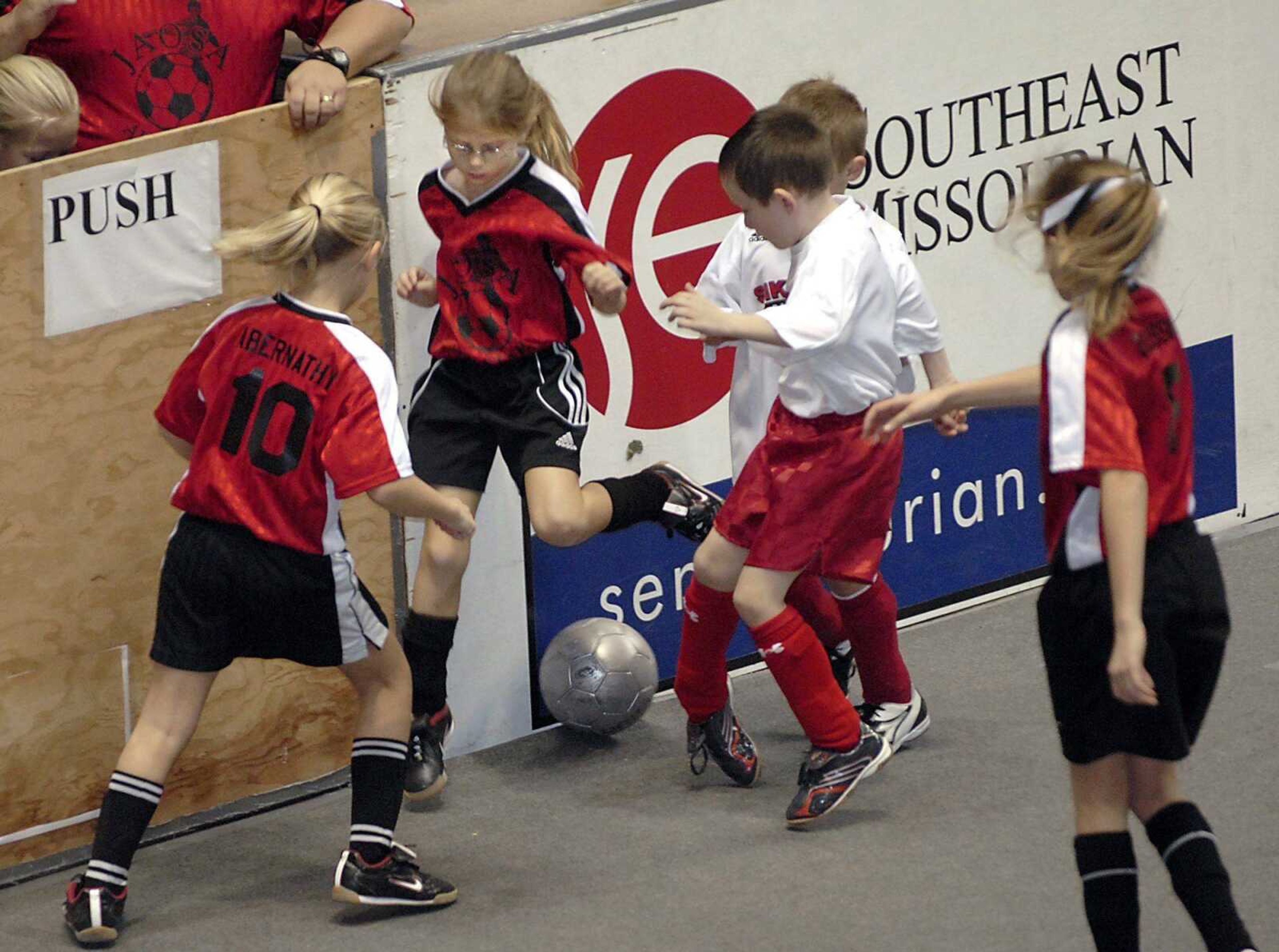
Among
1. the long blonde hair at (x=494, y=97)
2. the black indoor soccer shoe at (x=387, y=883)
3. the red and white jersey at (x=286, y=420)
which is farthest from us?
the long blonde hair at (x=494, y=97)

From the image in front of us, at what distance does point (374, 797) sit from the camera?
407cm

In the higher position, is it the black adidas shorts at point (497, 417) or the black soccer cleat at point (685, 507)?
the black adidas shorts at point (497, 417)

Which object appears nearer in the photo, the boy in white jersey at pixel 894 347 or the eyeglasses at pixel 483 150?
the eyeglasses at pixel 483 150

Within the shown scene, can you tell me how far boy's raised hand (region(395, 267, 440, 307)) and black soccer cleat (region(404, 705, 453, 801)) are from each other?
942mm

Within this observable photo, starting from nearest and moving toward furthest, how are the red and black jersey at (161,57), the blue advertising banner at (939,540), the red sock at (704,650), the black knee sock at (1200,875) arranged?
the black knee sock at (1200,875) < the red and black jersey at (161,57) < the red sock at (704,650) < the blue advertising banner at (939,540)

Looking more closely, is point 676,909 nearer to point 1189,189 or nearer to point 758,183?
point 758,183

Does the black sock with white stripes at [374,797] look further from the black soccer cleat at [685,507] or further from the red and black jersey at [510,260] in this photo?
the black soccer cleat at [685,507]

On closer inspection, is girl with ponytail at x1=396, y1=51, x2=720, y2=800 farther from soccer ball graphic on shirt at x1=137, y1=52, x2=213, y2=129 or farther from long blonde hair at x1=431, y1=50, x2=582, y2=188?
soccer ball graphic on shirt at x1=137, y1=52, x2=213, y2=129

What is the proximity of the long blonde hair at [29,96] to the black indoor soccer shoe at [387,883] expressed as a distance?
1597 millimetres

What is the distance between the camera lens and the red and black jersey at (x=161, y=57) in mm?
4516

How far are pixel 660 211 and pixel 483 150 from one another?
32.8 inches

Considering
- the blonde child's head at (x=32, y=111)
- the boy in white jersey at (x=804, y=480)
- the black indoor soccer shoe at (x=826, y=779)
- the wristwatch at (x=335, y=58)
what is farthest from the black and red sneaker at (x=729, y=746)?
the blonde child's head at (x=32, y=111)

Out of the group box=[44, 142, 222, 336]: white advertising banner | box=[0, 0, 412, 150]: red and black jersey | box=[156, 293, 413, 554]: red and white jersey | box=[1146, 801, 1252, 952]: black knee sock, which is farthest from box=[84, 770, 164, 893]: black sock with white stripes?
box=[1146, 801, 1252, 952]: black knee sock

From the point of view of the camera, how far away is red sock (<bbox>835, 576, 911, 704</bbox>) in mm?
4711
